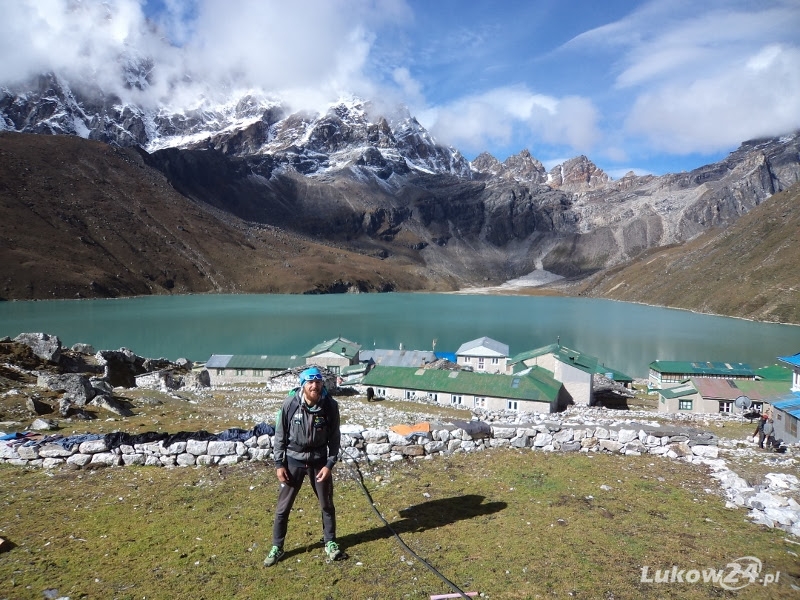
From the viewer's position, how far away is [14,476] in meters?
12.3

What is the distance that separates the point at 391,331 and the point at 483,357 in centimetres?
4759

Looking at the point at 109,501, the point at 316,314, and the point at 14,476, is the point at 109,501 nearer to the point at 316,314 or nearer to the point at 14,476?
the point at 14,476

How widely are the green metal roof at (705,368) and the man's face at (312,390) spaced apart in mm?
59845

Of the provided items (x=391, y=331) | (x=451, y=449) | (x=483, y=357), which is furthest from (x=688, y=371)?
(x=391, y=331)

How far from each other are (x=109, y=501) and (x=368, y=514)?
581 centimetres

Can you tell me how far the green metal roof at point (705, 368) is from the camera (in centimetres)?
5506

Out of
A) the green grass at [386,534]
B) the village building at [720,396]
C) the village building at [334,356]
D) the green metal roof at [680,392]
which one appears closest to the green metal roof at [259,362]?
the village building at [334,356]

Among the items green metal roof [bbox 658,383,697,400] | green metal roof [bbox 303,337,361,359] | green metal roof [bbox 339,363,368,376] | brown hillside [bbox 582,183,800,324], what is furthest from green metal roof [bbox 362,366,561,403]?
brown hillside [bbox 582,183,800,324]

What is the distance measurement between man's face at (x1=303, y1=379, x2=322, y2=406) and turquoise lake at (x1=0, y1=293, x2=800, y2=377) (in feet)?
231

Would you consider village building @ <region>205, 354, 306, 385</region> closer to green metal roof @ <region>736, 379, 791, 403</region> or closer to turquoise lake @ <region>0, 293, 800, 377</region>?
turquoise lake @ <region>0, 293, 800, 377</region>

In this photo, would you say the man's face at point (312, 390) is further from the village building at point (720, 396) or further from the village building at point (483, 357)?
the village building at point (483, 357)

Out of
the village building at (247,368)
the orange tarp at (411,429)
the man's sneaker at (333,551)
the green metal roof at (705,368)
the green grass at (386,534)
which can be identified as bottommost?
the village building at (247,368)

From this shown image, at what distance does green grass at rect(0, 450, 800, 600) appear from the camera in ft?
25.7

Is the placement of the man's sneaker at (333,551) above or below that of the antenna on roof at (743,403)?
above
